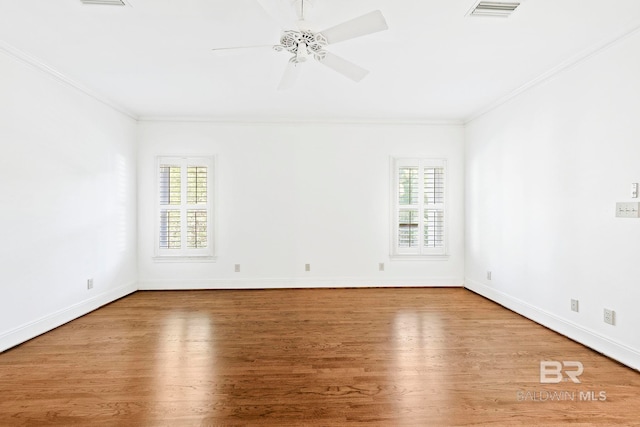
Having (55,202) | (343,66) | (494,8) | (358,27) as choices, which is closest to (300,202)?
(343,66)

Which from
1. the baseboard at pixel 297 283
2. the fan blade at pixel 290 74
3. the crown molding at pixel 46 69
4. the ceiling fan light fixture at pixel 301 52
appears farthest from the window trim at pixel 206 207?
the ceiling fan light fixture at pixel 301 52

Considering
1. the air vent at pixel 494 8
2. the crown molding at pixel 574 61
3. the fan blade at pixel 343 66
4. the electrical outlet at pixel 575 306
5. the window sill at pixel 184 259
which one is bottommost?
the electrical outlet at pixel 575 306

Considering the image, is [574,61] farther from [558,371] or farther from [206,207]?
[206,207]

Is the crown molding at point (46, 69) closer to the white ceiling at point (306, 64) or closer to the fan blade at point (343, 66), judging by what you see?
the white ceiling at point (306, 64)

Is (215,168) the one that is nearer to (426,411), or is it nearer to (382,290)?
(382,290)

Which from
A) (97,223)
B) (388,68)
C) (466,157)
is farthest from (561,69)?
(97,223)

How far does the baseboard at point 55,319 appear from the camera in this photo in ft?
9.48

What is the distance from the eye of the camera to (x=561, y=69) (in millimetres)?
3203

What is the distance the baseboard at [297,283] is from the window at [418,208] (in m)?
0.45

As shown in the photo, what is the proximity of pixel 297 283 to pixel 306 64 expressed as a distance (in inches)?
127

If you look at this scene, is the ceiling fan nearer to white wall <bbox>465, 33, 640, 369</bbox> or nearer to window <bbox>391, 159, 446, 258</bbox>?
white wall <bbox>465, 33, 640, 369</bbox>

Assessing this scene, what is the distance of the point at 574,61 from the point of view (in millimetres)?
3049

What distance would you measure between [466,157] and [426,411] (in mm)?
4192

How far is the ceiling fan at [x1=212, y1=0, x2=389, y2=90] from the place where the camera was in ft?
6.68
